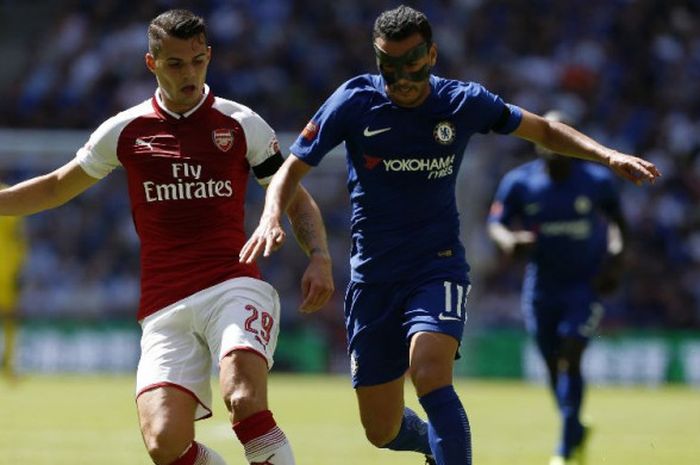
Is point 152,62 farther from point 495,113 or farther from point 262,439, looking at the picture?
point 262,439

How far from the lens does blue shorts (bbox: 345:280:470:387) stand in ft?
25.2

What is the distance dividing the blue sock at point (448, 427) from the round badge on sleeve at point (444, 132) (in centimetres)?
124

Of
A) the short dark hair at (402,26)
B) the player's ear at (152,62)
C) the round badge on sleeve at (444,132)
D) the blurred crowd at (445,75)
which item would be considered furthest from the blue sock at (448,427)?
the blurred crowd at (445,75)

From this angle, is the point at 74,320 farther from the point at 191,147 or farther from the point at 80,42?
the point at 191,147

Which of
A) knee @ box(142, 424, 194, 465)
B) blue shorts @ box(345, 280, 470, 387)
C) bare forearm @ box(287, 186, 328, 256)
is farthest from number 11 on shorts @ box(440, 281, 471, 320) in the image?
knee @ box(142, 424, 194, 465)

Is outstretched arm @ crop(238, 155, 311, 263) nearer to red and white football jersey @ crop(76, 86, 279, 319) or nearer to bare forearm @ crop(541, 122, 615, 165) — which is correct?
red and white football jersey @ crop(76, 86, 279, 319)

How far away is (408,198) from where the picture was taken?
7805 mm

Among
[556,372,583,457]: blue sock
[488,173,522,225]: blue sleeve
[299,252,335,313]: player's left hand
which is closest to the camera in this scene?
[299,252,335,313]: player's left hand

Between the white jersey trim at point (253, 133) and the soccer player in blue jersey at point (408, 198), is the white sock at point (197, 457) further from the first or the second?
the white jersey trim at point (253, 133)

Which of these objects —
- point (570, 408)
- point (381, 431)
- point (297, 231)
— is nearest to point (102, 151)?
point (297, 231)

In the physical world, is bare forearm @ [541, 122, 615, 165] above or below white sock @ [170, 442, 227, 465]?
above

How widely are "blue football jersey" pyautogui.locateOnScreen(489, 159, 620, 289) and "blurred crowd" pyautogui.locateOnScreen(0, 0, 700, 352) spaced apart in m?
9.66

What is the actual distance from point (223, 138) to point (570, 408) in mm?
4525

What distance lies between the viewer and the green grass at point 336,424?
11.9 meters
